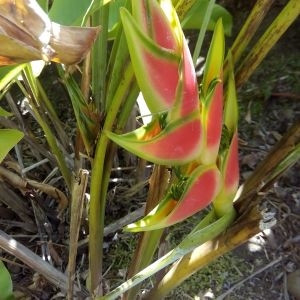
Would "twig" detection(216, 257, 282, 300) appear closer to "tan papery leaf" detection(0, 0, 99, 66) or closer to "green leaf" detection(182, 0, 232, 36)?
"green leaf" detection(182, 0, 232, 36)

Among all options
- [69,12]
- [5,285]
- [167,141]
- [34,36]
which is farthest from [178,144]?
[5,285]

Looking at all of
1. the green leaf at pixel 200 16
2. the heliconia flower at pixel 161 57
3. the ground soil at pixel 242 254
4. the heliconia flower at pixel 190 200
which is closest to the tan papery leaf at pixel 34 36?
the heliconia flower at pixel 161 57

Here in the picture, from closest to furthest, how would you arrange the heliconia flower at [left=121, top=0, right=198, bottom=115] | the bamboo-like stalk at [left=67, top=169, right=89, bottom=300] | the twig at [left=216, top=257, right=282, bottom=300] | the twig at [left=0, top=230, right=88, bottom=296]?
the heliconia flower at [left=121, top=0, right=198, bottom=115] → the bamboo-like stalk at [left=67, top=169, right=89, bottom=300] → the twig at [left=0, top=230, right=88, bottom=296] → the twig at [left=216, top=257, right=282, bottom=300]

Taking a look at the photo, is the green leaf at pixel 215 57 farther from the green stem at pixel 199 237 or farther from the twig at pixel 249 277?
the twig at pixel 249 277

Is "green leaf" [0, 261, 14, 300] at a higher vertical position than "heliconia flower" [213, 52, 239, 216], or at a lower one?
lower

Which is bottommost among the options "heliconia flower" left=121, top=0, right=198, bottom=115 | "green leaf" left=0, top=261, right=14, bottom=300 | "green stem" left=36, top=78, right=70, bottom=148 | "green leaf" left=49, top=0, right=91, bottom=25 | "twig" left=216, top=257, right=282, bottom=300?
"twig" left=216, top=257, right=282, bottom=300

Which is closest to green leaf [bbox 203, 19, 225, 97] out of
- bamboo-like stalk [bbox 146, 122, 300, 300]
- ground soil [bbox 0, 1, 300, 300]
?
bamboo-like stalk [bbox 146, 122, 300, 300]

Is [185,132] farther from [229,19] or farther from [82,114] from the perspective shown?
[229,19]
